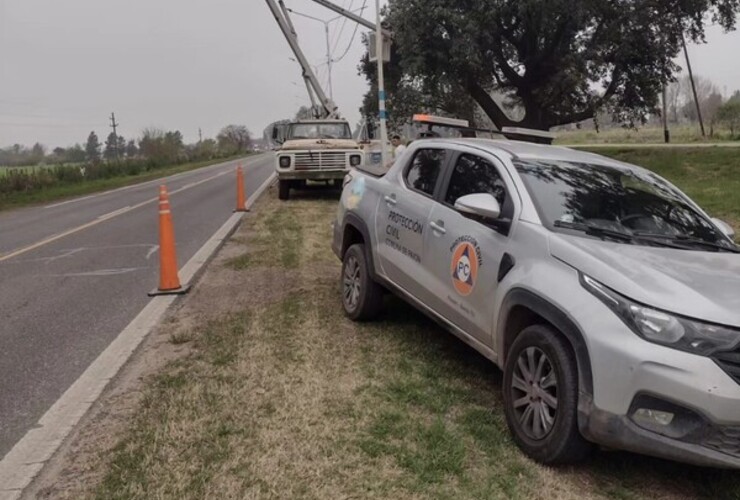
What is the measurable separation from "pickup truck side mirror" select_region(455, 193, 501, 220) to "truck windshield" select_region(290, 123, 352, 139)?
1391cm

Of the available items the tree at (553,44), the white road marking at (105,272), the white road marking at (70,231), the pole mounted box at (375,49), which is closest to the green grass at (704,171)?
the tree at (553,44)

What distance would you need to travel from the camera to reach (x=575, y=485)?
3275 mm

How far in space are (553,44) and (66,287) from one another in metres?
18.0

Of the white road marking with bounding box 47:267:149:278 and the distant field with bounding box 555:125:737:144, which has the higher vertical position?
the distant field with bounding box 555:125:737:144

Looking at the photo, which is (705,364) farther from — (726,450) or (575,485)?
(575,485)

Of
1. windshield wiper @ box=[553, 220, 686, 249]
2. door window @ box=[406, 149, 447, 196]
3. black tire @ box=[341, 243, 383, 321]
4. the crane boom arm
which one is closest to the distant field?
the crane boom arm

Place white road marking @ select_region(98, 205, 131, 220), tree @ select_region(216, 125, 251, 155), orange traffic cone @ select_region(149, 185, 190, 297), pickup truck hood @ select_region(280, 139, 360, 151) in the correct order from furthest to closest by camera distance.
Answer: tree @ select_region(216, 125, 251, 155) < pickup truck hood @ select_region(280, 139, 360, 151) < white road marking @ select_region(98, 205, 131, 220) < orange traffic cone @ select_region(149, 185, 190, 297)

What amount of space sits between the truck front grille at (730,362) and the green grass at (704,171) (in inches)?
357

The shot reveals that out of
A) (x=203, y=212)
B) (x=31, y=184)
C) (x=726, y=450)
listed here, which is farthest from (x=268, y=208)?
(x=31, y=184)

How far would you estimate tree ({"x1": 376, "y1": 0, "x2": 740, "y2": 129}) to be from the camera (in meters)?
19.7

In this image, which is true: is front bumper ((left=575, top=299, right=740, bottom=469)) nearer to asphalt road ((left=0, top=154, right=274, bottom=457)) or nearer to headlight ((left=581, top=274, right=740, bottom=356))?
headlight ((left=581, top=274, right=740, bottom=356))

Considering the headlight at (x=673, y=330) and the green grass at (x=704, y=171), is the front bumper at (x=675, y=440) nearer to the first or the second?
the headlight at (x=673, y=330)

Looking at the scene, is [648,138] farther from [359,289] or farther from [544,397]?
[544,397]

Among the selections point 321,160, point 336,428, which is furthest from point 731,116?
point 336,428
